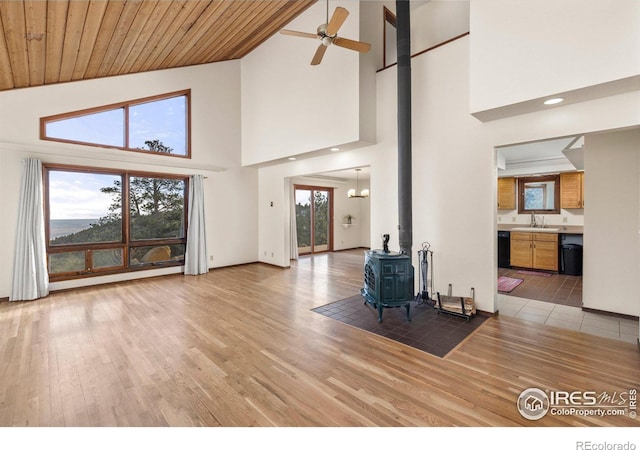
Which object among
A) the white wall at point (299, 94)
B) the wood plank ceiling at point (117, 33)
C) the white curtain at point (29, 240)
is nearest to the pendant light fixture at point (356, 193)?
the white wall at point (299, 94)

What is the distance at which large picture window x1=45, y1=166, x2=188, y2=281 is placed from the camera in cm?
525

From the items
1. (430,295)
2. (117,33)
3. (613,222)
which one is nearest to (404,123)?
(430,295)

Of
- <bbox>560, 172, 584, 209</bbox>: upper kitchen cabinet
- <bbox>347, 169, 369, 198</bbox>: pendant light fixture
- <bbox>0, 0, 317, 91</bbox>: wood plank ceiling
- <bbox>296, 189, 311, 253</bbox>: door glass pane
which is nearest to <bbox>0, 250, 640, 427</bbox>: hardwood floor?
<bbox>0, 0, 317, 91</bbox>: wood plank ceiling

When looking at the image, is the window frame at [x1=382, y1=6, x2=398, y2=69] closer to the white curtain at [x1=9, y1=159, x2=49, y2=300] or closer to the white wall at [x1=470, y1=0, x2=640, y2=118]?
the white wall at [x1=470, y1=0, x2=640, y2=118]

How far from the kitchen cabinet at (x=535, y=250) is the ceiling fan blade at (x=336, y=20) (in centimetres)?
592

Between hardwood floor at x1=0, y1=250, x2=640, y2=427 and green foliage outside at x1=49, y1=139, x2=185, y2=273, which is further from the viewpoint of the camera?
green foliage outside at x1=49, y1=139, x2=185, y2=273

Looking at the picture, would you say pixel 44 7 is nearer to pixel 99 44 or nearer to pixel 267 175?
pixel 99 44

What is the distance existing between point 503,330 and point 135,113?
717cm

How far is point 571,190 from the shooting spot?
673cm

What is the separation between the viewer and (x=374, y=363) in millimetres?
2711

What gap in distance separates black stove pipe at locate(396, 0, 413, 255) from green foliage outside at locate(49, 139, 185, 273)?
492 centimetres

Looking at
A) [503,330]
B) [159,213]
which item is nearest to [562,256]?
[503,330]

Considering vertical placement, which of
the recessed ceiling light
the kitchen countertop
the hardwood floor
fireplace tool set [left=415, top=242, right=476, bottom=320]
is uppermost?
the recessed ceiling light

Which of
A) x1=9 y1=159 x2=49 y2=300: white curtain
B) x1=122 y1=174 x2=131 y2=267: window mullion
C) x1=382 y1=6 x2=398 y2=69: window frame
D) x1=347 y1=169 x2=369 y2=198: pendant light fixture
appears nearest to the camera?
x1=9 y1=159 x2=49 y2=300: white curtain
